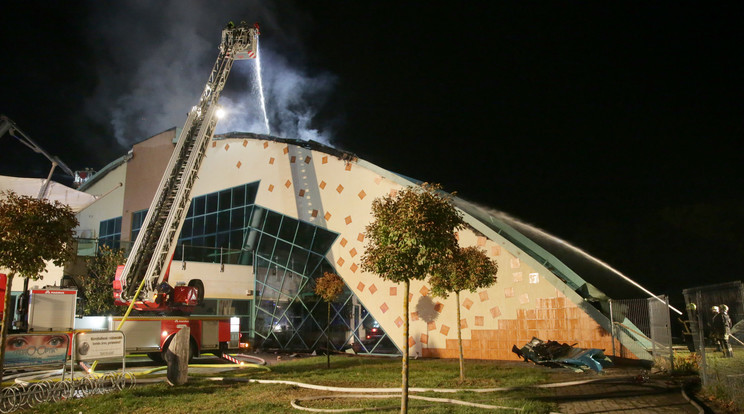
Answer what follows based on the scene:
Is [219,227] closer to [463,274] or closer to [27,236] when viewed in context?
[463,274]

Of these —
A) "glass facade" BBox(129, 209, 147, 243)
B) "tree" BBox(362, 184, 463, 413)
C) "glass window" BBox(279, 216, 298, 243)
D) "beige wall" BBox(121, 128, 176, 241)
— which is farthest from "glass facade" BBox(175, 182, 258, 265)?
"tree" BBox(362, 184, 463, 413)

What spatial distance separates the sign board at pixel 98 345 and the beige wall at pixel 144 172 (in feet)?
64.9

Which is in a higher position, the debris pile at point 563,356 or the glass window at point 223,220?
the glass window at point 223,220

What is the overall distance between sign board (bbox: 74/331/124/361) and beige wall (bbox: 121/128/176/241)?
1979cm

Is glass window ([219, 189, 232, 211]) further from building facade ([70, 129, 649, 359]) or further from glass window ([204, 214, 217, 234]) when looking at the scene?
glass window ([204, 214, 217, 234])

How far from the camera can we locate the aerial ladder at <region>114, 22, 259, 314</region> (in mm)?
17172

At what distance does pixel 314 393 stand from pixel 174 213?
32.0 feet

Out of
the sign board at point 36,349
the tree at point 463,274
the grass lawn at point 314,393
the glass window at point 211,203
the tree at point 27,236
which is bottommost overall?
the grass lawn at point 314,393

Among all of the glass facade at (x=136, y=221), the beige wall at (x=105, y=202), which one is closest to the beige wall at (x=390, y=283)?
the glass facade at (x=136, y=221)

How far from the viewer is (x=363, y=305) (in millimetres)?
21562

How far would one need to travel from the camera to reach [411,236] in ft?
26.5

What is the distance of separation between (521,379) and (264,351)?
15.1m

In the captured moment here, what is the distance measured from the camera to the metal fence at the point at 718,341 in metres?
8.38

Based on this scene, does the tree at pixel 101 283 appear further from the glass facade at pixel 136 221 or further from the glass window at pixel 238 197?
the glass facade at pixel 136 221
